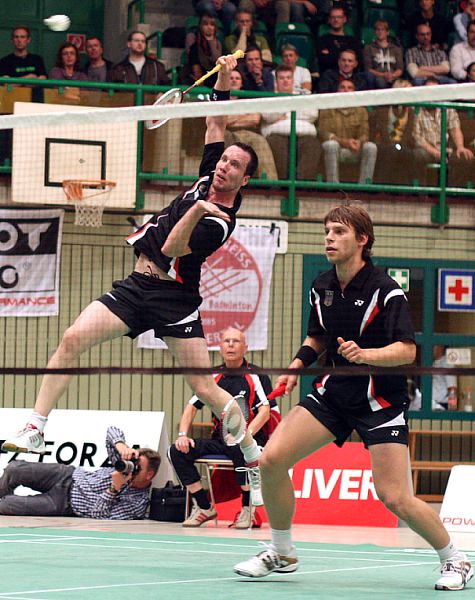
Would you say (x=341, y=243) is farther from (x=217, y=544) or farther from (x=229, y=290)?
(x=229, y=290)

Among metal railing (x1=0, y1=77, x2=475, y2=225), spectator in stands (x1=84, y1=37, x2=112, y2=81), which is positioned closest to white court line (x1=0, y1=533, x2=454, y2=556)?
metal railing (x1=0, y1=77, x2=475, y2=225)

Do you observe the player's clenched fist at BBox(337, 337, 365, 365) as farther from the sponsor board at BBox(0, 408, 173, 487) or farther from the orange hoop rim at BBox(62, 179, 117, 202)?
the orange hoop rim at BBox(62, 179, 117, 202)

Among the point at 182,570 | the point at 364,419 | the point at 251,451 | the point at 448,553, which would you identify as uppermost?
the point at 364,419

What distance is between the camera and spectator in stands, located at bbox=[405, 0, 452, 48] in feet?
66.6

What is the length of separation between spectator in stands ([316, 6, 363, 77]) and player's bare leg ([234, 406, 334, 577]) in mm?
11651

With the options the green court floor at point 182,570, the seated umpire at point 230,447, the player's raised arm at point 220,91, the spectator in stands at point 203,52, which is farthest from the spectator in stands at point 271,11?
the player's raised arm at point 220,91

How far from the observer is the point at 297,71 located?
18.5 m

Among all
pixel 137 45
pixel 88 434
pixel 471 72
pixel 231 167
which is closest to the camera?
pixel 231 167

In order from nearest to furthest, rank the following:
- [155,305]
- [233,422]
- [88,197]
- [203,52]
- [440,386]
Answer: [155,305] < [233,422] < [88,197] < [440,386] < [203,52]

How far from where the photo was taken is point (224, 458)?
13.9 metres

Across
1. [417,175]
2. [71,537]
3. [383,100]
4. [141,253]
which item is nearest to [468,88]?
[383,100]

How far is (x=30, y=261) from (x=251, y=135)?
3.24 metres

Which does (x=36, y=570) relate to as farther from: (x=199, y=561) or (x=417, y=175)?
(x=417, y=175)

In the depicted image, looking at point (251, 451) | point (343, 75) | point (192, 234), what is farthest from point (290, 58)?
point (192, 234)
